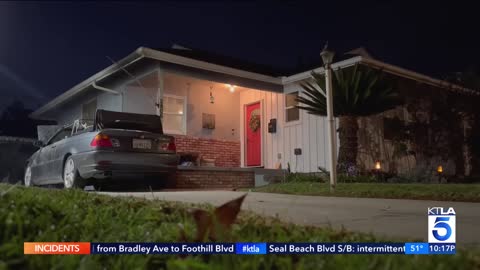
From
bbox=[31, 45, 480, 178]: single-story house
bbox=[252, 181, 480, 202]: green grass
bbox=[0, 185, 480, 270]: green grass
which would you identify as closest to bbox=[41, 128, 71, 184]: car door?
bbox=[31, 45, 480, 178]: single-story house

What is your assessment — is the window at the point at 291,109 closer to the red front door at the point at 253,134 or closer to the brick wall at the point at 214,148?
the red front door at the point at 253,134

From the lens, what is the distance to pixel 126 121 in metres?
8.33

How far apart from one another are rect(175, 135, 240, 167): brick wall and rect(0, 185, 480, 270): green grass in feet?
31.4

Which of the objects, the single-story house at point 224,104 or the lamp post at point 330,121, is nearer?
the lamp post at point 330,121

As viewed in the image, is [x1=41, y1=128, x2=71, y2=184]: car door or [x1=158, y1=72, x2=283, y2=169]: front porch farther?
[x1=158, y1=72, x2=283, y2=169]: front porch

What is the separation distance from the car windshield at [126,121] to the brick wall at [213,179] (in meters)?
1.47

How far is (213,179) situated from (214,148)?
3702 mm

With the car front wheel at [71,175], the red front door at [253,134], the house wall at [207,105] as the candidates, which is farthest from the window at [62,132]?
the red front door at [253,134]

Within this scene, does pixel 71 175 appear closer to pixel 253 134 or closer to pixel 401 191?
pixel 401 191

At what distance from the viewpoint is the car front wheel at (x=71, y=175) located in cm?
805

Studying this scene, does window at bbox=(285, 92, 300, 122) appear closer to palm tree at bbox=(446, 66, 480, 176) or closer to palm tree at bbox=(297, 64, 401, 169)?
palm tree at bbox=(297, 64, 401, 169)

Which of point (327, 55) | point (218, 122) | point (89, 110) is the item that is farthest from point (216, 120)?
point (327, 55)

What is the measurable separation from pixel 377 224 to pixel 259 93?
11.5 meters

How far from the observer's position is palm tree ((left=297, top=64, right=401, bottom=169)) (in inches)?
401
